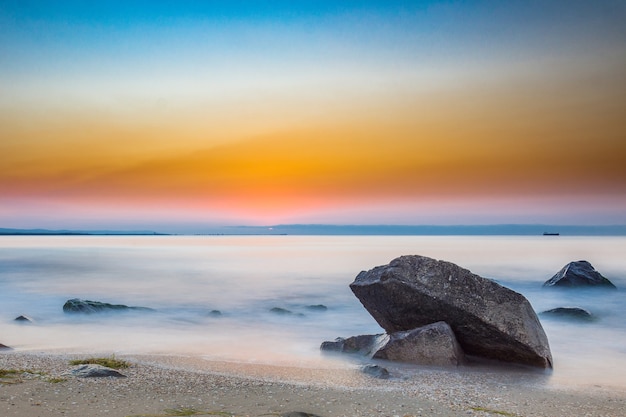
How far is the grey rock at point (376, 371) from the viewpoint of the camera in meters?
11.0

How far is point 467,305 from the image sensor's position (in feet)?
40.6

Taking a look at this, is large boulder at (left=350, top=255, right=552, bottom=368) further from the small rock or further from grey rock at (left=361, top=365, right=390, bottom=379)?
the small rock

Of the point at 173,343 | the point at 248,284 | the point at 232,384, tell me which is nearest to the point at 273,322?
the point at 173,343

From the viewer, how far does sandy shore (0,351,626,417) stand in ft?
26.0

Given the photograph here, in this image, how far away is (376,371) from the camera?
36.7 ft

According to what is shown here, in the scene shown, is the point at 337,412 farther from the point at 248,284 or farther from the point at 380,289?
the point at 248,284

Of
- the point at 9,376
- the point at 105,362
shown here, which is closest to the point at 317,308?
the point at 105,362

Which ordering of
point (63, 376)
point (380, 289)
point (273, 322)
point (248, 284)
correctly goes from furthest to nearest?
point (248, 284), point (273, 322), point (380, 289), point (63, 376)

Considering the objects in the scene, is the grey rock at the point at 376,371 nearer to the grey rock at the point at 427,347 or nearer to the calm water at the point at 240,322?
the grey rock at the point at 427,347

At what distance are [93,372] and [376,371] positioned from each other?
5.38 m

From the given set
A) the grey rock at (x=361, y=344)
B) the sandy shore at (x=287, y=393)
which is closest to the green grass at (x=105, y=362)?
the sandy shore at (x=287, y=393)

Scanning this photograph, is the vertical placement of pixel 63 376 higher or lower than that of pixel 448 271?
lower

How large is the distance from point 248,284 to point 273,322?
628 inches

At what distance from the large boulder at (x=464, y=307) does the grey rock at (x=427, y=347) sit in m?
0.43
